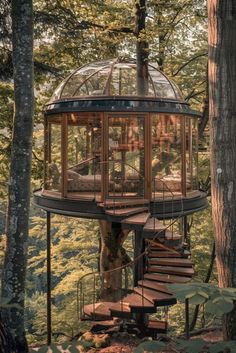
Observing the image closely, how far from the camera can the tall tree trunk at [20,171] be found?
7.14 m

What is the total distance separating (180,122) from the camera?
9391 millimetres

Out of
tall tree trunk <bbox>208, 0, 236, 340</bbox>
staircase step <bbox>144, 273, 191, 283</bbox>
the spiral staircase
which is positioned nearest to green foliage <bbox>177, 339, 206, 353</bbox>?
tall tree trunk <bbox>208, 0, 236, 340</bbox>

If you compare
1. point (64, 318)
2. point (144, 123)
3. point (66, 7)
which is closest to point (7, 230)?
point (144, 123)

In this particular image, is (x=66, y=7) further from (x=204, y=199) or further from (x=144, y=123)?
(x=204, y=199)

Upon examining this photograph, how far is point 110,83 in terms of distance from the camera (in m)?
9.30

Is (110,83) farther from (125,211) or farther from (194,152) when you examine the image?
(125,211)

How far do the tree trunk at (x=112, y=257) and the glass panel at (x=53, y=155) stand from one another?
1935 mm

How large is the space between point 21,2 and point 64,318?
13.2 meters

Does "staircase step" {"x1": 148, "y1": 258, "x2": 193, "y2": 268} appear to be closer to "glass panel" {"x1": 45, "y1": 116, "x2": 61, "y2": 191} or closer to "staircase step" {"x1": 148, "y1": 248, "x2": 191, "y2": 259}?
"staircase step" {"x1": 148, "y1": 248, "x2": 191, "y2": 259}

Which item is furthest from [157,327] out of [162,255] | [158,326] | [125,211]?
[125,211]

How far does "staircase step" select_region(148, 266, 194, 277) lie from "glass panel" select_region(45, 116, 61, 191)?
121 inches

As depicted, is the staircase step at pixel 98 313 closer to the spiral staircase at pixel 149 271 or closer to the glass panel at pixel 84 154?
the spiral staircase at pixel 149 271

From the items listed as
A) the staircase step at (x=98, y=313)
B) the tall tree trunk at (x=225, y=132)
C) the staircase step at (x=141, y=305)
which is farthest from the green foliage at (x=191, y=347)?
the staircase step at (x=98, y=313)

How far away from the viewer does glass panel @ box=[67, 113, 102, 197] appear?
9.27 meters
